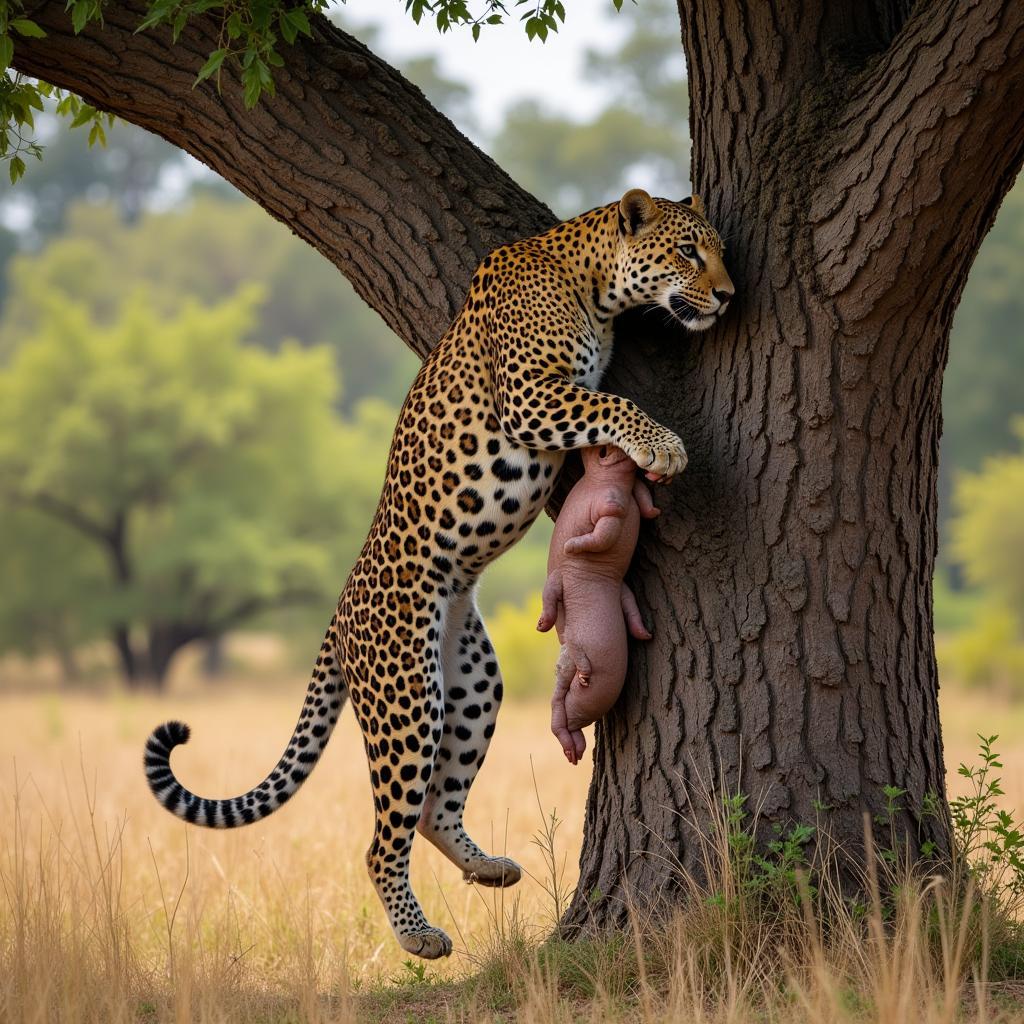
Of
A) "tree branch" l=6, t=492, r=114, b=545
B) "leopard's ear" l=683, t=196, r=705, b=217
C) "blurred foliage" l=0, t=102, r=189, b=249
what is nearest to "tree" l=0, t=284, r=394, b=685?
"tree branch" l=6, t=492, r=114, b=545

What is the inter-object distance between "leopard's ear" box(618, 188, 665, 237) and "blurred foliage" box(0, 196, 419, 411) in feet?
162

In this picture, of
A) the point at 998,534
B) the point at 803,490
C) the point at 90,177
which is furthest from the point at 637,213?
the point at 90,177

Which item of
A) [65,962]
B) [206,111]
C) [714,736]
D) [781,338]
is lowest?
[65,962]

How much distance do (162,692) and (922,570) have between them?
25.2 metres

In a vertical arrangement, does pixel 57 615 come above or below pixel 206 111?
above

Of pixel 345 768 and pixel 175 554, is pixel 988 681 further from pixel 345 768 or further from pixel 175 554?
pixel 175 554

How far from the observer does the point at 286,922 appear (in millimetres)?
6426

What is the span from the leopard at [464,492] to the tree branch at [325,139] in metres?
0.26

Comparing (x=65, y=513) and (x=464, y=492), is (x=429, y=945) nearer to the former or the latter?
(x=464, y=492)

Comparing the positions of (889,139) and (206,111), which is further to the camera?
(206,111)

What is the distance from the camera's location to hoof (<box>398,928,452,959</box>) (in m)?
5.57

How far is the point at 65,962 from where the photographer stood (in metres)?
4.79

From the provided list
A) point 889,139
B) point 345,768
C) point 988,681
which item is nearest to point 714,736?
point 889,139

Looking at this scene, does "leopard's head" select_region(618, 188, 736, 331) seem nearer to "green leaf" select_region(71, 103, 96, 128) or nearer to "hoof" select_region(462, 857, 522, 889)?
"hoof" select_region(462, 857, 522, 889)
